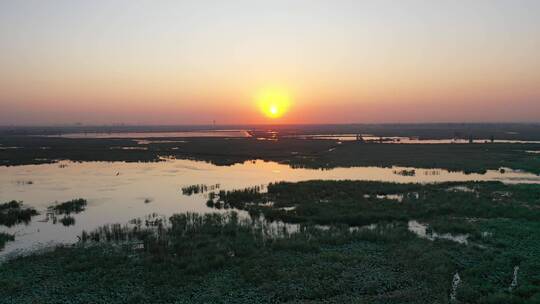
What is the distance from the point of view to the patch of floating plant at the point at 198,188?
3425cm

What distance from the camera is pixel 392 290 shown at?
1416 centimetres

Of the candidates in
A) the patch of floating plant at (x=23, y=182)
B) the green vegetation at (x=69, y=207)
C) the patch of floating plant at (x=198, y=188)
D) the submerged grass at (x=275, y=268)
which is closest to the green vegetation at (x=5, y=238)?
the submerged grass at (x=275, y=268)

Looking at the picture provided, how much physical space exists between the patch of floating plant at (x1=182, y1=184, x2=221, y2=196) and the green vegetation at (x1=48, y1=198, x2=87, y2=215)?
817 centimetres

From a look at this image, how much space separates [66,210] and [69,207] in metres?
0.65

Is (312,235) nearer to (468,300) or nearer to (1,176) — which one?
(468,300)

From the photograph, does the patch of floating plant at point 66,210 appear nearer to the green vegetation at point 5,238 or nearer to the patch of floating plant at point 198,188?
the green vegetation at point 5,238

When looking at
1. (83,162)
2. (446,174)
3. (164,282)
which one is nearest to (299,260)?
(164,282)

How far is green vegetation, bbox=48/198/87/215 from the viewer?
26.9m

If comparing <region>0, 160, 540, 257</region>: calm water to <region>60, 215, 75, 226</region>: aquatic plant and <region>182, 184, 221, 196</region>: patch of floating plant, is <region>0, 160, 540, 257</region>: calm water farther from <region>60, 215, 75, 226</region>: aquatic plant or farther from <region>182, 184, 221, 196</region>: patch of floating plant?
<region>182, 184, 221, 196</region>: patch of floating plant

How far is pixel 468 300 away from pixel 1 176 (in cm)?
4736

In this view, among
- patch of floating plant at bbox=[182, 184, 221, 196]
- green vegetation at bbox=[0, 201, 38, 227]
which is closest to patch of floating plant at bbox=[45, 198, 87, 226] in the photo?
green vegetation at bbox=[0, 201, 38, 227]

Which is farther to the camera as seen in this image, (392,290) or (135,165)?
(135,165)

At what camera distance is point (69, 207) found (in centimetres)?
2775

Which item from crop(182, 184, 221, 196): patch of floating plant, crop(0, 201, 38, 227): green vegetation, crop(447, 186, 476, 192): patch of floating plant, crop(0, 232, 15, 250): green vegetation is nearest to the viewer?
crop(0, 232, 15, 250): green vegetation
